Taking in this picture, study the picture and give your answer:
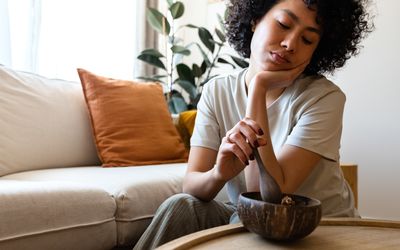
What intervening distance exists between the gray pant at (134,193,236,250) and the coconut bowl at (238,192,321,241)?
309 millimetres

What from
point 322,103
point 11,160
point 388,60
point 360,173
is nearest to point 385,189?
point 360,173

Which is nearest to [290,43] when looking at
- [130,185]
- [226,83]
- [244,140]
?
[226,83]

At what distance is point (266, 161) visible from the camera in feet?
3.28

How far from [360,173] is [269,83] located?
166 cm

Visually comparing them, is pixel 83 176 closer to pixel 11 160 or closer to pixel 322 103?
pixel 11 160

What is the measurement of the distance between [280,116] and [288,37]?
0.69 ft

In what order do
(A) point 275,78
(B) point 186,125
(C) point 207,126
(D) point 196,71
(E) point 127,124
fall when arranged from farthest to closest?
(D) point 196,71, (B) point 186,125, (E) point 127,124, (C) point 207,126, (A) point 275,78

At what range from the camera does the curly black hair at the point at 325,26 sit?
119 centimetres

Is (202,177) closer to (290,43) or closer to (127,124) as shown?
(290,43)

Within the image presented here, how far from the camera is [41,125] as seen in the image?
1774 millimetres

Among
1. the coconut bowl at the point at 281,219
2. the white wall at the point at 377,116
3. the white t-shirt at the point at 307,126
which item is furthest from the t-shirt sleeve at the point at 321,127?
the white wall at the point at 377,116

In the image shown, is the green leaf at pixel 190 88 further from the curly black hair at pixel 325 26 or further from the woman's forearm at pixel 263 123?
the woman's forearm at pixel 263 123

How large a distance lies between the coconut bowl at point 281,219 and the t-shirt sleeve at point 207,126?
527 mm

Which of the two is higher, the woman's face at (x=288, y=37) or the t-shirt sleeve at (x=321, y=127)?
the woman's face at (x=288, y=37)
